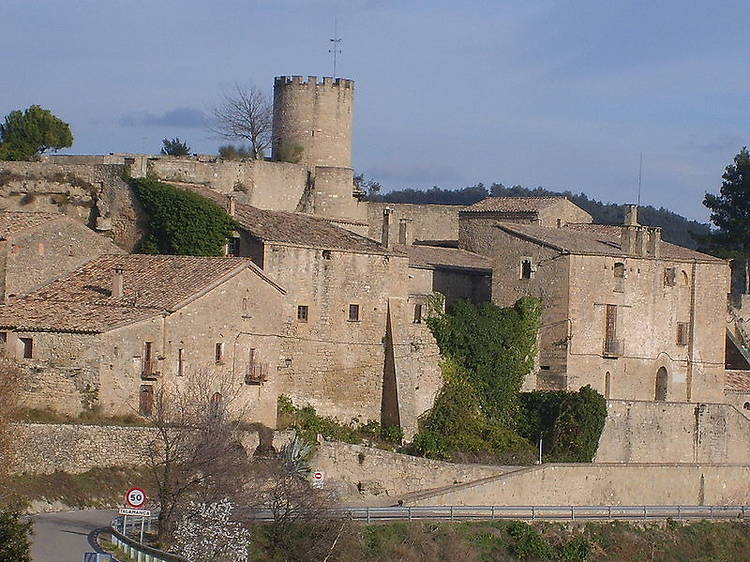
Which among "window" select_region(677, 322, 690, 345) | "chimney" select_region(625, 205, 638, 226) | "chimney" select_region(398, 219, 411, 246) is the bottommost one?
"window" select_region(677, 322, 690, 345)

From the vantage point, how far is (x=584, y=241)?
5594 cm

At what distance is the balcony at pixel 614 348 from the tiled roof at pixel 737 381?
5.34m

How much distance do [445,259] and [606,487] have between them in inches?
372

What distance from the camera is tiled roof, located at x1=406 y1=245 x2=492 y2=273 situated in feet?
177

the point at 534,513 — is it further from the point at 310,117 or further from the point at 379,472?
the point at 310,117

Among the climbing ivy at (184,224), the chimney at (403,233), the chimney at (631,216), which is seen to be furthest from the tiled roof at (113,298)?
the chimney at (631,216)

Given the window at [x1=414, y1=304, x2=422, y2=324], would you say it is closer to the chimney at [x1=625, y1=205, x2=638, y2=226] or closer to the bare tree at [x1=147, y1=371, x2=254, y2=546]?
the bare tree at [x1=147, y1=371, x2=254, y2=546]

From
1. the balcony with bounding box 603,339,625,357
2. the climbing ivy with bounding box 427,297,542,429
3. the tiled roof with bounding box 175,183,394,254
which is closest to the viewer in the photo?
the tiled roof with bounding box 175,183,394,254

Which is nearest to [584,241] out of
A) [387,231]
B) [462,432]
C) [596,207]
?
[387,231]

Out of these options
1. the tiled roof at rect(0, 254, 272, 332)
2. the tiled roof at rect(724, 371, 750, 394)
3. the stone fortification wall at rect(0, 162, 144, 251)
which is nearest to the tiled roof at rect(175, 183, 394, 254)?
the stone fortification wall at rect(0, 162, 144, 251)

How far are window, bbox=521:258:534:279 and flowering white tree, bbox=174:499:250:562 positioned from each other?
1957 cm

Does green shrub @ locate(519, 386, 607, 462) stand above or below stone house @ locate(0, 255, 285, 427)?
below

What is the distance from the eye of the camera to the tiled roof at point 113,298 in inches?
1649

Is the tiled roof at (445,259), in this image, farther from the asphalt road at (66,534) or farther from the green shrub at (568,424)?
the asphalt road at (66,534)
